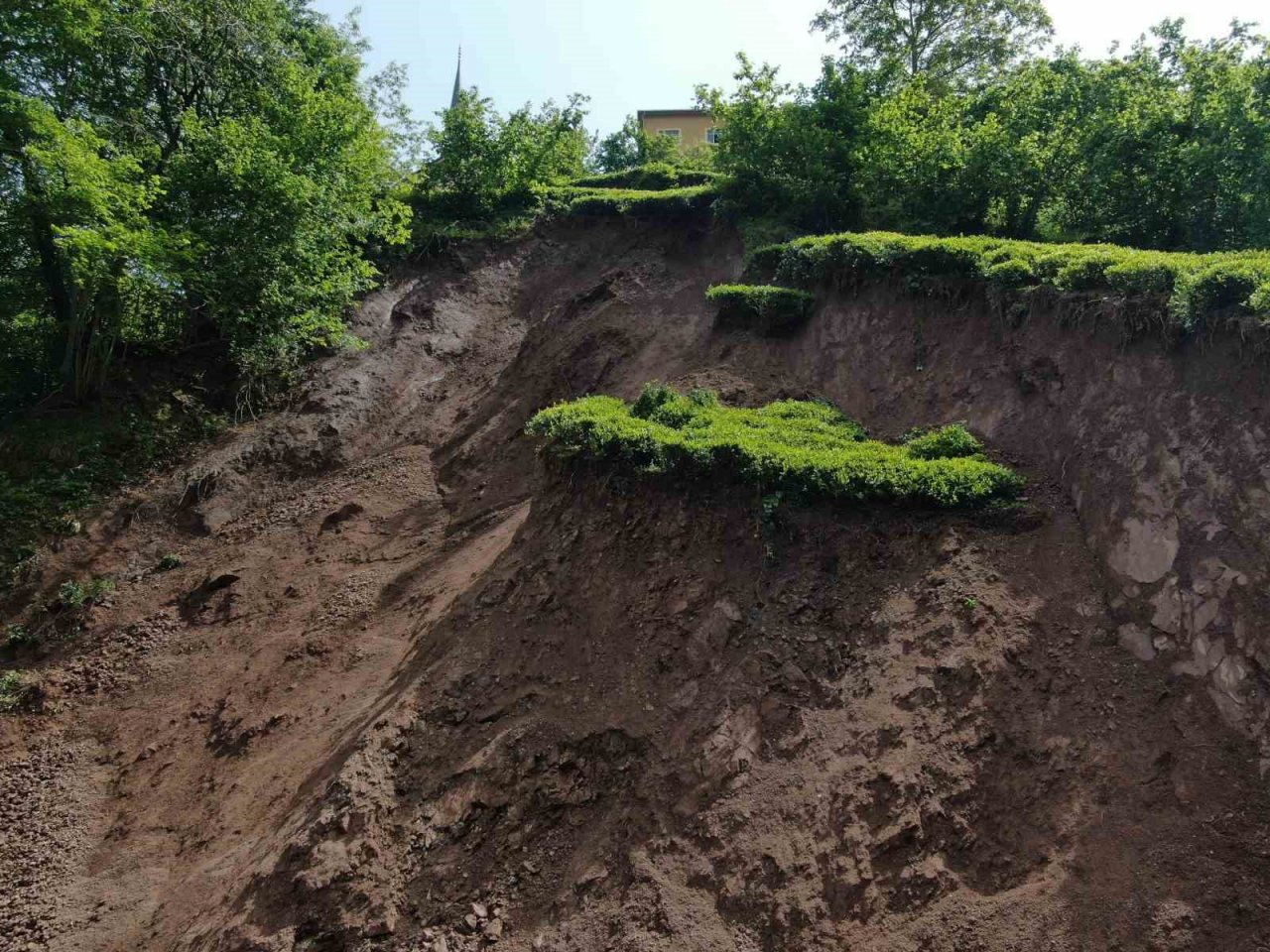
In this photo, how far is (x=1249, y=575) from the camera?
248 inches

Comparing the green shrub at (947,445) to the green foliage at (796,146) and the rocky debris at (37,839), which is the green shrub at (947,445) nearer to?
Result: the green foliage at (796,146)

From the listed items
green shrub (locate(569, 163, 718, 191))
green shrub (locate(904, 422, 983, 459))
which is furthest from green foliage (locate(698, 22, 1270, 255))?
green shrub (locate(569, 163, 718, 191))

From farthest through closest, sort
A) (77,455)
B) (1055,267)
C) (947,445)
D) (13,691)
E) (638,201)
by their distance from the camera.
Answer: (638,201), (77,455), (13,691), (1055,267), (947,445)

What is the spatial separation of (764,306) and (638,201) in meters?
8.24

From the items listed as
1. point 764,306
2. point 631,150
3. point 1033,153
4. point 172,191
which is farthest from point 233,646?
point 631,150

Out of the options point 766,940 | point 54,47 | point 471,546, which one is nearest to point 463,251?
point 54,47

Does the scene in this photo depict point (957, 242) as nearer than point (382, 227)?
Yes

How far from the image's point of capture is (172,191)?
14.5 meters

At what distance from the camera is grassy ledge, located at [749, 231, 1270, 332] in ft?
23.6

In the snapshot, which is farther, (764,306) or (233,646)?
(764,306)

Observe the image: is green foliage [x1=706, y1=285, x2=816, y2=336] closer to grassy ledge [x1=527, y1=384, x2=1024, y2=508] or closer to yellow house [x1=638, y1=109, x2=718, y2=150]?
grassy ledge [x1=527, y1=384, x2=1024, y2=508]

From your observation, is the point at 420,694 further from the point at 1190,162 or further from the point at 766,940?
the point at 1190,162

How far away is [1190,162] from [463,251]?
15.6m

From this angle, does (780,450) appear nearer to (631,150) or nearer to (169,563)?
(169,563)
